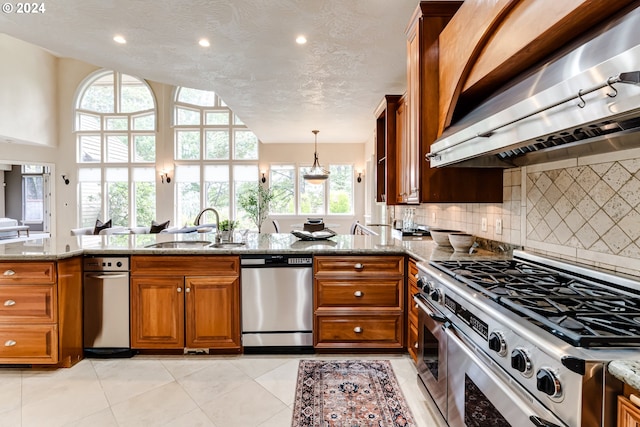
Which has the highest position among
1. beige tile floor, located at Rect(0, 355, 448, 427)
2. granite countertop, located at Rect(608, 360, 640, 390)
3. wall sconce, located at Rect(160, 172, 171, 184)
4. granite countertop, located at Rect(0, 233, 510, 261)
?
wall sconce, located at Rect(160, 172, 171, 184)

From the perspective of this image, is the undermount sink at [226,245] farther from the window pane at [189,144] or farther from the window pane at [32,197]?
the window pane at [32,197]

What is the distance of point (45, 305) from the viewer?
7.80 feet

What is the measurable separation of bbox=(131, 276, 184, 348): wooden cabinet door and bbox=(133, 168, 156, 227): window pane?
7223 millimetres

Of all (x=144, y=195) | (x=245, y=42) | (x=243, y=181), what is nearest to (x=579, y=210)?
(x=245, y=42)

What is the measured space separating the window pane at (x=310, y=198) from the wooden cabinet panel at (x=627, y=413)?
8204 mm

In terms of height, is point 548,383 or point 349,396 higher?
point 548,383

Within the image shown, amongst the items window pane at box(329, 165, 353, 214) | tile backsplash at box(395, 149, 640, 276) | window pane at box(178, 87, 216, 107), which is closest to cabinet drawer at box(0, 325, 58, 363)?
tile backsplash at box(395, 149, 640, 276)

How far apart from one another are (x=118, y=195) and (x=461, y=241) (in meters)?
9.65

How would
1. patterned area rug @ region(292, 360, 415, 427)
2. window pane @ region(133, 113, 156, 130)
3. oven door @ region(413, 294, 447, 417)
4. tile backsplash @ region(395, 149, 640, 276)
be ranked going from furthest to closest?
1. window pane @ region(133, 113, 156, 130)
2. patterned area rug @ region(292, 360, 415, 427)
3. oven door @ region(413, 294, 447, 417)
4. tile backsplash @ region(395, 149, 640, 276)

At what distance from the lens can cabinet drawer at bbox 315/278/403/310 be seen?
2596 millimetres

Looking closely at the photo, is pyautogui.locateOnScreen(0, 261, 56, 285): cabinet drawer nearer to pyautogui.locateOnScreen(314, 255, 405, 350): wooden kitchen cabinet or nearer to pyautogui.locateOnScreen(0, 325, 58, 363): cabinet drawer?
pyautogui.locateOnScreen(0, 325, 58, 363): cabinet drawer

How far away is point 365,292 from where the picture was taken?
2600mm

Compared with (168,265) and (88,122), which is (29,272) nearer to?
(168,265)

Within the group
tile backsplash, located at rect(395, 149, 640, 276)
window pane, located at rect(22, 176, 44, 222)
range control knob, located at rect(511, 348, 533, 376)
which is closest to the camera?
range control knob, located at rect(511, 348, 533, 376)
